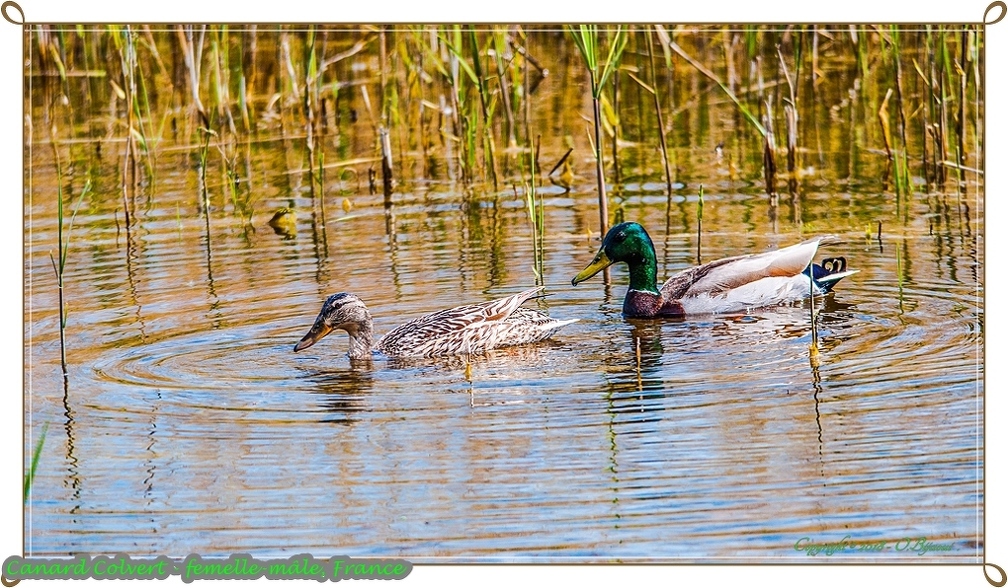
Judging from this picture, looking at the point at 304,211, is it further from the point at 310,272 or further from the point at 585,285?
the point at 585,285

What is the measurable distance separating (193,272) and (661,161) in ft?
13.7

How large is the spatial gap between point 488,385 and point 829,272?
285cm

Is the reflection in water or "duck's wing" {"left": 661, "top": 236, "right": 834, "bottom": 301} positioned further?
"duck's wing" {"left": 661, "top": 236, "right": 834, "bottom": 301}

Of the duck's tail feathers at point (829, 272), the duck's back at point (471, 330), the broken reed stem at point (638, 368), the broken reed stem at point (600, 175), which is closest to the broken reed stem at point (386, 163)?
the broken reed stem at point (600, 175)

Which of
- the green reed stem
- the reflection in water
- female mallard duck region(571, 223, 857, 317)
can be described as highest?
female mallard duck region(571, 223, 857, 317)

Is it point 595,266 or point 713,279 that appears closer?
point 713,279

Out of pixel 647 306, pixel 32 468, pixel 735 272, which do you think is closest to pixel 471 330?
pixel 647 306

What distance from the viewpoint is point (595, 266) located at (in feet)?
32.9

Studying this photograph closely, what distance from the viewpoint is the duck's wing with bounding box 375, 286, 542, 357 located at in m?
8.81

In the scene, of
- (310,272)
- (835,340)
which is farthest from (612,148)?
(835,340)

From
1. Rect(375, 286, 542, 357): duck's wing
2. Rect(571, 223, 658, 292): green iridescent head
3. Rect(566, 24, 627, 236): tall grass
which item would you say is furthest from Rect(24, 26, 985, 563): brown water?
Rect(566, 24, 627, 236): tall grass

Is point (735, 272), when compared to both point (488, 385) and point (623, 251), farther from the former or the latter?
point (488, 385)

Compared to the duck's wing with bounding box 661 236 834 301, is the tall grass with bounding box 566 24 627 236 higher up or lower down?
higher up

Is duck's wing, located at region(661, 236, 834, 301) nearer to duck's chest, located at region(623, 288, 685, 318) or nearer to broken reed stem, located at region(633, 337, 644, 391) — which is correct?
duck's chest, located at region(623, 288, 685, 318)
